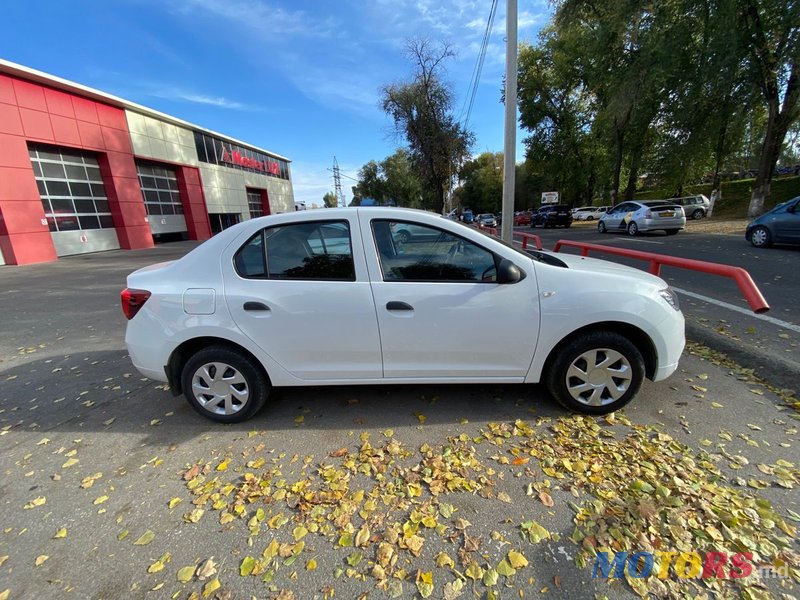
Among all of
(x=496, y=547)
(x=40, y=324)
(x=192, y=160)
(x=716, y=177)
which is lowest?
(x=496, y=547)

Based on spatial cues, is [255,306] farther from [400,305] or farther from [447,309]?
[447,309]

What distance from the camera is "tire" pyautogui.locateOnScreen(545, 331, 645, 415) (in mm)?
2820

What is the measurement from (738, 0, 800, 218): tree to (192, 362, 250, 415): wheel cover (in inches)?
795

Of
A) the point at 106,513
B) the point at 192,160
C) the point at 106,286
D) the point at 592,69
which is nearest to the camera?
the point at 106,513

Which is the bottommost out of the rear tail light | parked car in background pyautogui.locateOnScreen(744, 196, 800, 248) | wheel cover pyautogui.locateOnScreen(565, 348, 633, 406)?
wheel cover pyautogui.locateOnScreen(565, 348, 633, 406)

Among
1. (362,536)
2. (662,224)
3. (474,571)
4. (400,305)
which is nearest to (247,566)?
(362,536)

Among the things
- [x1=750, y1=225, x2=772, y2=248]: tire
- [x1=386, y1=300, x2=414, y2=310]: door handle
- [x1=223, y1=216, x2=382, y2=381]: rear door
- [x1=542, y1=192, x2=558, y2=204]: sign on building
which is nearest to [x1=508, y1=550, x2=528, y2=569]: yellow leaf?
[x1=223, y1=216, x2=382, y2=381]: rear door

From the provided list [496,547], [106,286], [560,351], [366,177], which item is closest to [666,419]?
[560,351]

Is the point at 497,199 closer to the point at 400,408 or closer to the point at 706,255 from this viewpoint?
the point at 706,255

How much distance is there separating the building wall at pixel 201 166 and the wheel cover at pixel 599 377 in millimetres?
25974

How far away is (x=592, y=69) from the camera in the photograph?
75.9ft

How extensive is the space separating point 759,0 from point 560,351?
19.6 m

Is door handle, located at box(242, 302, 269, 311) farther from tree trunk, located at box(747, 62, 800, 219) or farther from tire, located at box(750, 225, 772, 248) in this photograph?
tree trunk, located at box(747, 62, 800, 219)

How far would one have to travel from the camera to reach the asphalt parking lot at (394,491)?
1.79 meters
